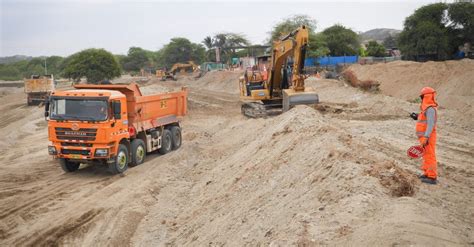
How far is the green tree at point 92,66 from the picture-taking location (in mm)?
34875

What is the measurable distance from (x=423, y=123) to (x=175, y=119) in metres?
10.3

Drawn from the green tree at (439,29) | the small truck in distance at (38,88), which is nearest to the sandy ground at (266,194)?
the small truck in distance at (38,88)

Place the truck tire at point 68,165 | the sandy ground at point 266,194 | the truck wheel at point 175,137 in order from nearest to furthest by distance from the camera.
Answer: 1. the sandy ground at point 266,194
2. the truck tire at point 68,165
3. the truck wheel at point 175,137

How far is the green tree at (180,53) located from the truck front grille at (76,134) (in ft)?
249

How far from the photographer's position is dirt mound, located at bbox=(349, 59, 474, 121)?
72.3ft

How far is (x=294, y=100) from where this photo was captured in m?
17.1

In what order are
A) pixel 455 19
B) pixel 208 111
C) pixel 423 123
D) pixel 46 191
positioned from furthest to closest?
pixel 455 19 → pixel 208 111 → pixel 46 191 → pixel 423 123

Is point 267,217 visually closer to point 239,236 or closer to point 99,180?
point 239,236

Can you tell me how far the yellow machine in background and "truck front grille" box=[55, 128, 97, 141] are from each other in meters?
49.2

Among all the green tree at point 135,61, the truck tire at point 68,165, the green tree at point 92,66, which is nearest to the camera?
the truck tire at point 68,165

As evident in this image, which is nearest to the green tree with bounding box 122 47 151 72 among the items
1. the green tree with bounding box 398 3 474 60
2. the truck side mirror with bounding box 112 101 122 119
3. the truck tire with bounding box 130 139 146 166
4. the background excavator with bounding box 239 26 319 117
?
the green tree with bounding box 398 3 474 60

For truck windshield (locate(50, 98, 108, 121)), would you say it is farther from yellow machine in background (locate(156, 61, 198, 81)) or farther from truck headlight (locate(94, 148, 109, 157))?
yellow machine in background (locate(156, 61, 198, 81))

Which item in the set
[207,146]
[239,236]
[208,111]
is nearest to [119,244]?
[239,236]

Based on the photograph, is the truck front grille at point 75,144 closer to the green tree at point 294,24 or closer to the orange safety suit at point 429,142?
the orange safety suit at point 429,142
